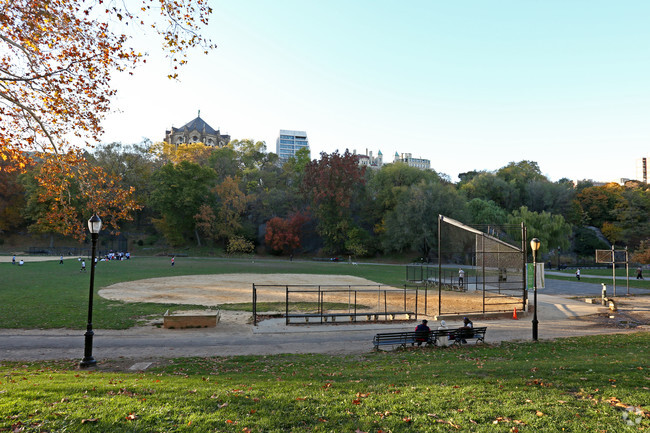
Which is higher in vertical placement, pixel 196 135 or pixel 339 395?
pixel 196 135

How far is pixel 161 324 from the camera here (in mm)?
16219

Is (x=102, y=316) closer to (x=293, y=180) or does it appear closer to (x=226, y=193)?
(x=226, y=193)

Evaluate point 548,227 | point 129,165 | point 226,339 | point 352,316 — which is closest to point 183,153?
point 129,165

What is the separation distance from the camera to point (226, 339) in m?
13.9

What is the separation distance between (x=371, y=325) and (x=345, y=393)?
413 inches

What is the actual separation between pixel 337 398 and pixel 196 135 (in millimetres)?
135534

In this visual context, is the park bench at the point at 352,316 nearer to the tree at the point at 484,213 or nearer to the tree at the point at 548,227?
the tree at the point at 548,227

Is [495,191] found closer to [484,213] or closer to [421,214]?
[484,213]

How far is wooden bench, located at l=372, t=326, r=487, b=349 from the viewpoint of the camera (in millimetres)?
12750

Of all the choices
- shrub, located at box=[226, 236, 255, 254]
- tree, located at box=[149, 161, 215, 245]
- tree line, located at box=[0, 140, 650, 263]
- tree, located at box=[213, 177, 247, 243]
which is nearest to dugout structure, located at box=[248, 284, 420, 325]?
tree line, located at box=[0, 140, 650, 263]

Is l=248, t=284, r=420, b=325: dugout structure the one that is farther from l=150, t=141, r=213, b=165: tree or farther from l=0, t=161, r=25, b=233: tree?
l=150, t=141, r=213, b=165: tree

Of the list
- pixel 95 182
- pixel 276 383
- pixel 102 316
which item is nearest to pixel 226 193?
pixel 102 316

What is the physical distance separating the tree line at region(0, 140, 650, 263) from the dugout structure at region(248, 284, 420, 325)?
36143 mm

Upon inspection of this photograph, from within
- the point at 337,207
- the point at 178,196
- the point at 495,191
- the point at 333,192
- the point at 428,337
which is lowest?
the point at 428,337
